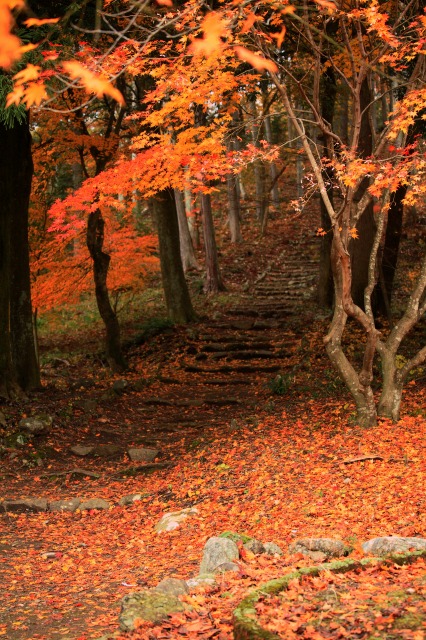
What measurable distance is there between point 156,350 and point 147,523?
9205 mm

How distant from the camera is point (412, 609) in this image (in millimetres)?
3428

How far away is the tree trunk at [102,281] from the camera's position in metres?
14.0

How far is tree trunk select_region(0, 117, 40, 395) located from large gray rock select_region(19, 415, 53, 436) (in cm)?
78

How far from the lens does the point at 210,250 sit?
797 inches

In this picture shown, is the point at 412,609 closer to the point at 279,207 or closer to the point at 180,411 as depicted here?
the point at 180,411

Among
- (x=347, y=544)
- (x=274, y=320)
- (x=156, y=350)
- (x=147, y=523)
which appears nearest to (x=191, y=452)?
(x=147, y=523)

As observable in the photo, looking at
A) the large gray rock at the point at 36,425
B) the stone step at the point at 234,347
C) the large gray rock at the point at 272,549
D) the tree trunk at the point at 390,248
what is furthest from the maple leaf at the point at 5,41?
the stone step at the point at 234,347

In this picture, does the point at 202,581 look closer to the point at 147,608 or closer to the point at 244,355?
the point at 147,608

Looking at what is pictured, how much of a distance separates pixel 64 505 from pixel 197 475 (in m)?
1.64

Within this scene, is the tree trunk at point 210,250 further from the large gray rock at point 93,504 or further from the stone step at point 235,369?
the large gray rock at point 93,504

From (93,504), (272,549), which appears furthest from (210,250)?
(272,549)

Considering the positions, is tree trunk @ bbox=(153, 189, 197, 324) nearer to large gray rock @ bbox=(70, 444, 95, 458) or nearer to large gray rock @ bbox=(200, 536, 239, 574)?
large gray rock @ bbox=(70, 444, 95, 458)

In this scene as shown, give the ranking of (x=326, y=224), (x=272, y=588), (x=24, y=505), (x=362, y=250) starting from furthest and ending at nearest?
(x=326, y=224), (x=362, y=250), (x=24, y=505), (x=272, y=588)

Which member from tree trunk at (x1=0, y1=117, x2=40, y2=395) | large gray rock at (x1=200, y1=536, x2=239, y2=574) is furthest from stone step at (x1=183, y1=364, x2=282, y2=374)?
large gray rock at (x1=200, y1=536, x2=239, y2=574)
